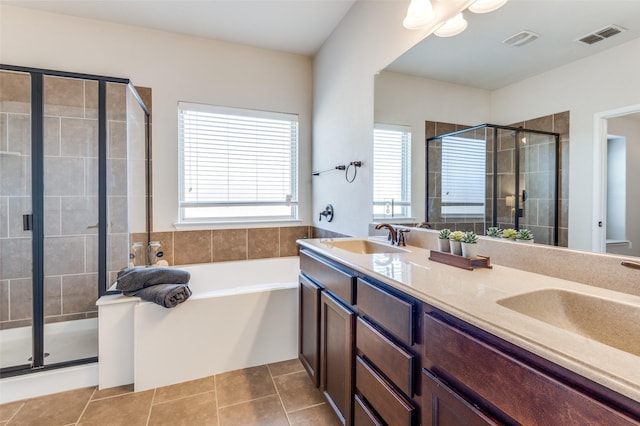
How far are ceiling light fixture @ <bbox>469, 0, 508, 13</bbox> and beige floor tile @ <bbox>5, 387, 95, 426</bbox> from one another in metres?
2.87

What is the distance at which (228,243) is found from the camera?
3012 millimetres

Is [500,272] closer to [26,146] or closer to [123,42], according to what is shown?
[26,146]

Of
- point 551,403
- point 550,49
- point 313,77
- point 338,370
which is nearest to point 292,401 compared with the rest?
point 338,370

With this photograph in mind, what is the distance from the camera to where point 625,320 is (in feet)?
2.60

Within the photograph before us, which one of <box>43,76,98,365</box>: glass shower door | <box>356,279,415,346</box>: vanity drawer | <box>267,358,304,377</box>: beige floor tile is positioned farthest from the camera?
→ <box>43,76,98,365</box>: glass shower door

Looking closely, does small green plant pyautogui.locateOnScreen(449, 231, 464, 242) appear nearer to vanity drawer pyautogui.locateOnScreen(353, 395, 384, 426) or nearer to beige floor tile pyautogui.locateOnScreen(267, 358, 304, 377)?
vanity drawer pyautogui.locateOnScreen(353, 395, 384, 426)

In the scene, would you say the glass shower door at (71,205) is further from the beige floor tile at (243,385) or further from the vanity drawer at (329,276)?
the vanity drawer at (329,276)

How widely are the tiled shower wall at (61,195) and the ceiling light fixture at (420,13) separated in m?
2.20

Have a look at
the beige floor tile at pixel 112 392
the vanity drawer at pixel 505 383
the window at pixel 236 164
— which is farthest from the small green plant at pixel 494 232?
the beige floor tile at pixel 112 392

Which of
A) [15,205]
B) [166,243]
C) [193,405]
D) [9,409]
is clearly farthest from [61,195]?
[193,405]

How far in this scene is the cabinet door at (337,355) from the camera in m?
1.34

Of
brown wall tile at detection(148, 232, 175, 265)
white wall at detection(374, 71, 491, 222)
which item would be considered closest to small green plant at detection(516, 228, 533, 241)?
white wall at detection(374, 71, 491, 222)

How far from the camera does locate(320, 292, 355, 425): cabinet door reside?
134 centimetres

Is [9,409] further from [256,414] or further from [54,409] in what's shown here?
[256,414]
